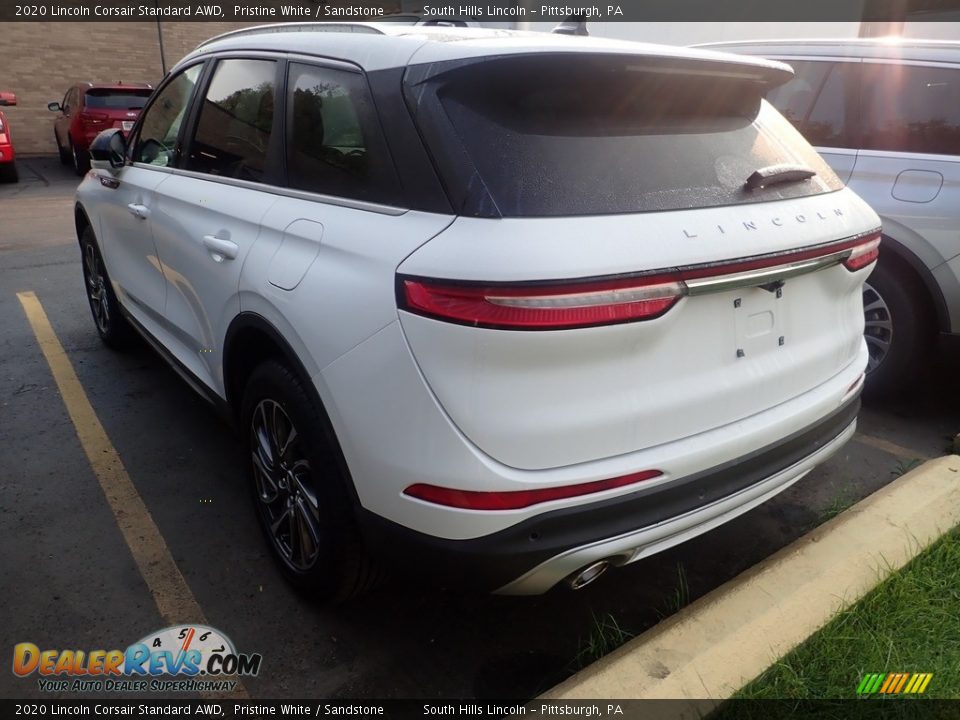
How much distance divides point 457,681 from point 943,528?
1797mm

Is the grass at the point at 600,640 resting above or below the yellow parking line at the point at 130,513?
above

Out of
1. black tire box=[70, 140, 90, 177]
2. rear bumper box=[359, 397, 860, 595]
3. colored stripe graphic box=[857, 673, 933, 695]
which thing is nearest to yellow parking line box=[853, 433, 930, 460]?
colored stripe graphic box=[857, 673, 933, 695]

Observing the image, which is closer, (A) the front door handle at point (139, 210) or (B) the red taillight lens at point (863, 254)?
(B) the red taillight lens at point (863, 254)

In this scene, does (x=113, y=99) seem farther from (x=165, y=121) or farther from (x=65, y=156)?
(x=165, y=121)

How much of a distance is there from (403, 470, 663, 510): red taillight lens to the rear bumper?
0.04 m

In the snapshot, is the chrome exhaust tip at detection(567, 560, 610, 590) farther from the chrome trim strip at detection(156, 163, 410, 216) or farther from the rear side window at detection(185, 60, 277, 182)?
the rear side window at detection(185, 60, 277, 182)

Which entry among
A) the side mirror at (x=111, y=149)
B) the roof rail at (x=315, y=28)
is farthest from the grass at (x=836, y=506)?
the side mirror at (x=111, y=149)

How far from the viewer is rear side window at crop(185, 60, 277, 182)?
2.70m

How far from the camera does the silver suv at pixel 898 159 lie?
370 cm

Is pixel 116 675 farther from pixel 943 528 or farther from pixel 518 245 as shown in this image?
pixel 943 528

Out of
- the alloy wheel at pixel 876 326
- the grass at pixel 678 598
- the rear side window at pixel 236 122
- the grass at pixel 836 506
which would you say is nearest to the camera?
the grass at pixel 678 598

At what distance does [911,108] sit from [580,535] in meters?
3.32

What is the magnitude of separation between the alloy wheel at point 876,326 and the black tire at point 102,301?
432 cm

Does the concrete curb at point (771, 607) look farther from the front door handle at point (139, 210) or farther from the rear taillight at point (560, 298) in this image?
the front door handle at point (139, 210)
